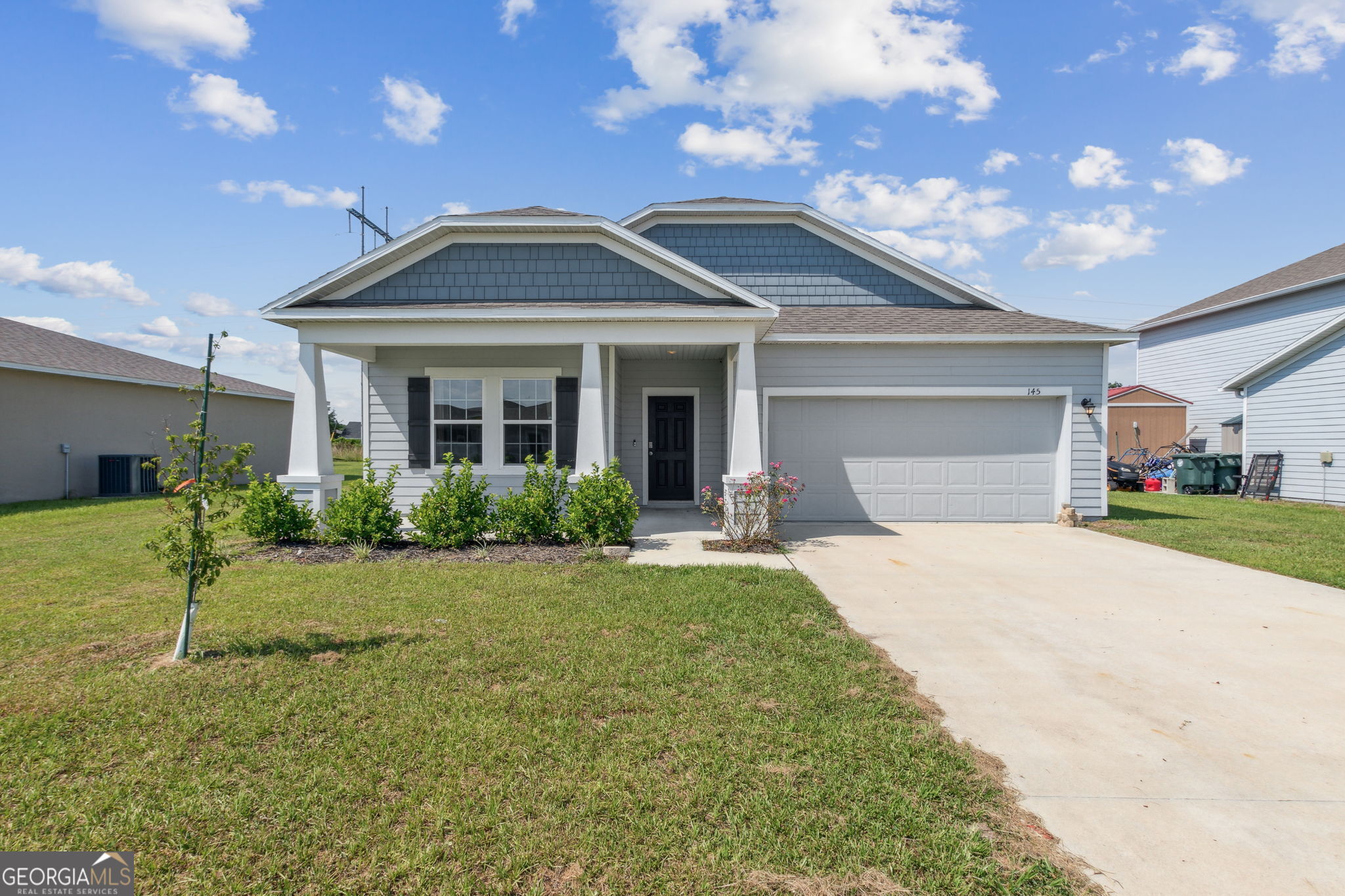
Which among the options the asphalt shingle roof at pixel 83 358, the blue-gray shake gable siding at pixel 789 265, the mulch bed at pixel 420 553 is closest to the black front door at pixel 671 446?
the blue-gray shake gable siding at pixel 789 265

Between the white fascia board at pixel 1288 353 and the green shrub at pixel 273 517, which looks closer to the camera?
the green shrub at pixel 273 517

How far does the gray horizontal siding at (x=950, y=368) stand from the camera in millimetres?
10336

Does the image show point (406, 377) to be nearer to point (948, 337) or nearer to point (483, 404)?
point (483, 404)

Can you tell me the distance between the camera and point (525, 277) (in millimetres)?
9219

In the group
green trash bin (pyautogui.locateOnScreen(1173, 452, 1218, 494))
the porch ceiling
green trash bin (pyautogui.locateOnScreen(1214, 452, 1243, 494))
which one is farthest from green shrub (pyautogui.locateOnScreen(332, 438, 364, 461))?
green trash bin (pyautogui.locateOnScreen(1214, 452, 1243, 494))

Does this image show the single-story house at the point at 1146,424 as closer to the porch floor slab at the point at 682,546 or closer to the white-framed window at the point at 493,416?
the porch floor slab at the point at 682,546

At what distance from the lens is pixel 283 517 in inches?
318

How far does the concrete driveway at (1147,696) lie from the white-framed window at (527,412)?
5.46 metres

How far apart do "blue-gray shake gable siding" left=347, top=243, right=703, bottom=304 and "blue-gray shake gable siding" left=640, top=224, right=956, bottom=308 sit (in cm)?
348

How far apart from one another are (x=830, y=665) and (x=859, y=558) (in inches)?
149

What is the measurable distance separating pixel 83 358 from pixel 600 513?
15363mm

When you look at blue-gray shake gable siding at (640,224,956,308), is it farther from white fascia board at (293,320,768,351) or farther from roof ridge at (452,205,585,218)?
white fascia board at (293,320,768,351)

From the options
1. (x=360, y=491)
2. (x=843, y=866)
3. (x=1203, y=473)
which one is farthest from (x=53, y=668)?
(x=1203, y=473)

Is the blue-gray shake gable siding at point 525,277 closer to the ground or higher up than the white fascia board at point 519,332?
higher up
